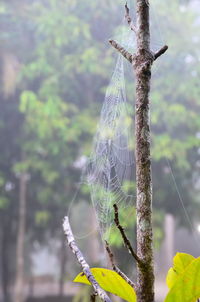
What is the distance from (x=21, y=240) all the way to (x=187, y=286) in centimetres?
412

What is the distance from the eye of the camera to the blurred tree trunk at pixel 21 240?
4.16m

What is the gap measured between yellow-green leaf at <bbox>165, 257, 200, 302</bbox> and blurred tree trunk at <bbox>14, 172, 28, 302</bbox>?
4056mm

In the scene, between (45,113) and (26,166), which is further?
(26,166)

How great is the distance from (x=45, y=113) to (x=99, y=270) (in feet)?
11.0

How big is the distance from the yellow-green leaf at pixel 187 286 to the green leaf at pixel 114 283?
4cm

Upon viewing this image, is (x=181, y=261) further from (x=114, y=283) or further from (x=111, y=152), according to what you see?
(x=111, y=152)

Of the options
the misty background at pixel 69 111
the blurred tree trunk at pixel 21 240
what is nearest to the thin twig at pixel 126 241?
the misty background at pixel 69 111

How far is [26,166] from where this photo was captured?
401 centimetres

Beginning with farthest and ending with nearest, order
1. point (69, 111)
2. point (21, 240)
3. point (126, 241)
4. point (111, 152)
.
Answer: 1. point (21, 240)
2. point (69, 111)
3. point (111, 152)
4. point (126, 241)

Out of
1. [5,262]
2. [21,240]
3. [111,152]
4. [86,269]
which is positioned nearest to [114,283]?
[86,269]

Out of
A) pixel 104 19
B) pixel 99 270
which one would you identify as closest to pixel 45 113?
pixel 104 19

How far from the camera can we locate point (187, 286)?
0.98ft

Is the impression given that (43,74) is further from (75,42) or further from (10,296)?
(10,296)

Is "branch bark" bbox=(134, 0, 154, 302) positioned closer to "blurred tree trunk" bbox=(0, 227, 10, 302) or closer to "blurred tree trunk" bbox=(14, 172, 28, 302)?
"blurred tree trunk" bbox=(14, 172, 28, 302)
